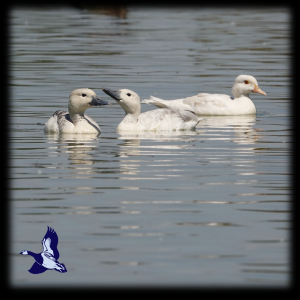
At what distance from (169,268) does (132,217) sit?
1.57 meters

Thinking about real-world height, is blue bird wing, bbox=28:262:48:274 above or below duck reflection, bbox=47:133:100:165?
below

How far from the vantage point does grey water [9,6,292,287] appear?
7344 mm

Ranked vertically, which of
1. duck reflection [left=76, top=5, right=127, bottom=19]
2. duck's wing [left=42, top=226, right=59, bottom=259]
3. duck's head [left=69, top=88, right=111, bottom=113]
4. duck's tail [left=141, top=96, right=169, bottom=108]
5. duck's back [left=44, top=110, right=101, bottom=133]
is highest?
duck reflection [left=76, top=5, right=127, bottom=19]

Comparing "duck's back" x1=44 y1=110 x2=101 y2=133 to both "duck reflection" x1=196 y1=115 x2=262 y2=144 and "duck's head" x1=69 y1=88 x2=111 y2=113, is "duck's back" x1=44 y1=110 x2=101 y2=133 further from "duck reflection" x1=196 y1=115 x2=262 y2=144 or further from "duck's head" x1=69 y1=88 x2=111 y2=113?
"duck reflection" x1=196 y1=115 x2=262 y2=144

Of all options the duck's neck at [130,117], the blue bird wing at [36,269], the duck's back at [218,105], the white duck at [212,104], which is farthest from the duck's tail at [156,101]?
the blue bird wing at [36,269]

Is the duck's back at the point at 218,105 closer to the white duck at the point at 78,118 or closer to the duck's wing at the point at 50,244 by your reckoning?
the white duck at the point at 78,118

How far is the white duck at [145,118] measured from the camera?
1484 cm

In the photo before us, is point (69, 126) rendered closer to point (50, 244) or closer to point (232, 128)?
point (232, 128)

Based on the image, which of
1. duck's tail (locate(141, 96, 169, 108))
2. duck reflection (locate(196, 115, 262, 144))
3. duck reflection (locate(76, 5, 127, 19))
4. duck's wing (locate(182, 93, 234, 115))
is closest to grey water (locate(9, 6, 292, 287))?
duck reflection (locate(196, 115, 262, 144))

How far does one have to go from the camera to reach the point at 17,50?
2914cm

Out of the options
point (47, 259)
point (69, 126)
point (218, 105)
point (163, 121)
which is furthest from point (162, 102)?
point (47, 259)

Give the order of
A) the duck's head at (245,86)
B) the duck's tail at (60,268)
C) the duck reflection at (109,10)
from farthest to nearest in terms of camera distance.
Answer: the duck reflection at (109,10)
the duck's head at (245,86)
the duck's tail at (60,268)

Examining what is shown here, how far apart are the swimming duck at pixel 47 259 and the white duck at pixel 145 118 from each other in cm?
732

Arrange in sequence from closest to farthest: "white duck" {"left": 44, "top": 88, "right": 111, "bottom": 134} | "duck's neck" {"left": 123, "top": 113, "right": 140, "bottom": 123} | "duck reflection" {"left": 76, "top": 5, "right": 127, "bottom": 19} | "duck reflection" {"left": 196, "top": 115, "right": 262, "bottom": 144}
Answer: "duck reflection" {"left": 196, "top": 115, "right": 262, "bottom": 144}
"white duck" {"left": 44, "top": 88, "right": 111, "bottom": 134}
"duck's neck" {"left": 123, "top": 113, "right": 140, "bottom": 123}
"duck reflection" {"left": 76, "top": 5, "right": 127, "bottom": 19}
